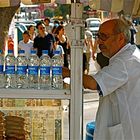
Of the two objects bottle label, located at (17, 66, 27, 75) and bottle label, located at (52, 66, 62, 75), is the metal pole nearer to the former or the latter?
bottle label, located at (52, 66, 62, 75)

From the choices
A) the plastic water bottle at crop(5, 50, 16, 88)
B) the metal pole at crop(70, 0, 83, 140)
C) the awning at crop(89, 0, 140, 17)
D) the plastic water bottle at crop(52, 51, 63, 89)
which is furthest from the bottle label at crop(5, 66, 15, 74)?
the awning at crop(89, 0, 140, 17)

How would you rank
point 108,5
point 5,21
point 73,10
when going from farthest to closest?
point 5,21 → point 108,5 → point 73,10

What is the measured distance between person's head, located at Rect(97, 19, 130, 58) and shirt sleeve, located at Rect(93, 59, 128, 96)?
0.13 m

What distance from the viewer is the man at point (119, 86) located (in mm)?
3152

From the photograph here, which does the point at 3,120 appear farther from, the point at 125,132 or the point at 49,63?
the point at 125,132

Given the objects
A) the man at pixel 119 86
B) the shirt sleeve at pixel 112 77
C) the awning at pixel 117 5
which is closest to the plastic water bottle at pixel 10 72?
the man at pixel 119 86

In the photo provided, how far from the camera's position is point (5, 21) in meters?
6.52

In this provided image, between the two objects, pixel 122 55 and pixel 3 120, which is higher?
pixel 122 55

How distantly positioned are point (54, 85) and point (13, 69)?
34 centimetres

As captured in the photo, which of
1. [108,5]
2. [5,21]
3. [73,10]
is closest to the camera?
[73,10]

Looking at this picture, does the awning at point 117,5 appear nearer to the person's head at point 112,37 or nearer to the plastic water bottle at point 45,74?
the person's head at point 112,37

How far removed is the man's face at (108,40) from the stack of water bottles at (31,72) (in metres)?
0.35

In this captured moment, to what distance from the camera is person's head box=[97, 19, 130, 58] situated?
322cm

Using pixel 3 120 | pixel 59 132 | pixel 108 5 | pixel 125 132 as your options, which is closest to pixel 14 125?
pixel 3 120
